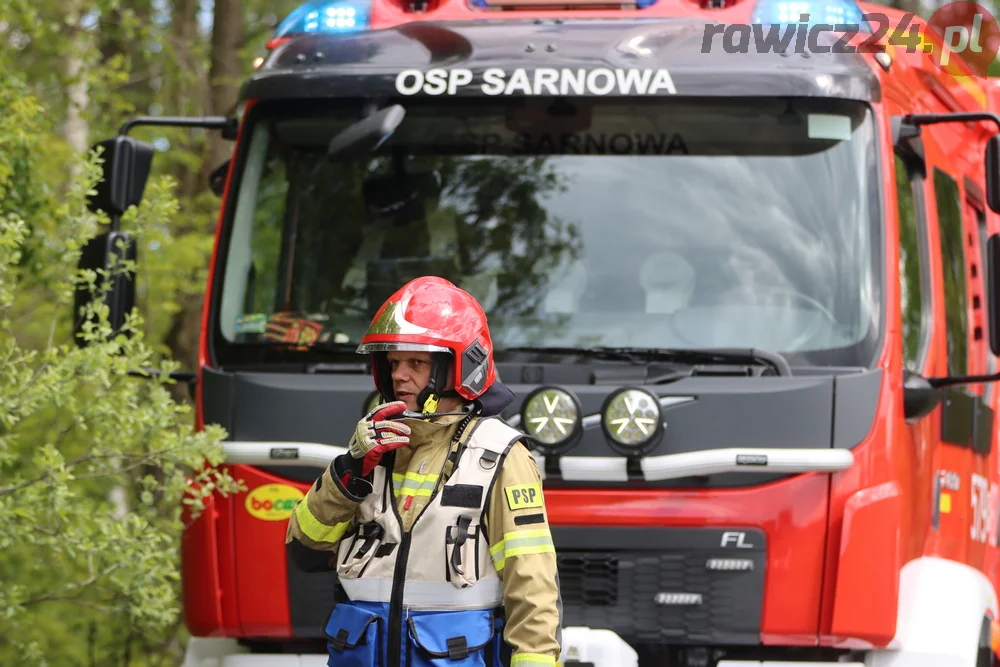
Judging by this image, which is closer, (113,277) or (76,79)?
(113,277)

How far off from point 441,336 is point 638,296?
155 centimetres

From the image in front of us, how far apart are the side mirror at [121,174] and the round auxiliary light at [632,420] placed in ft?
Answer: 6.51

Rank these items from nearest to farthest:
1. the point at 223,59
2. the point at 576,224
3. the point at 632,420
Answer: the point at 632,420 < the point at 576,224 < the point at 223,59

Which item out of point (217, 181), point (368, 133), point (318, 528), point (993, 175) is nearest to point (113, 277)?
point (368, 133)

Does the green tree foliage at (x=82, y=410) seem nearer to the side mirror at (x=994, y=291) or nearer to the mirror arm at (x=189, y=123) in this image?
the mirror arm at (x=189, y=123)

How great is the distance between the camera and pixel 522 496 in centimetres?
389

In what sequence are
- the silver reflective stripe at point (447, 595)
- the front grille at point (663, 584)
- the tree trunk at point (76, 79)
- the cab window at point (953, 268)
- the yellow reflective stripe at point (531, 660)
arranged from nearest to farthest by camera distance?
the yellow reflective stripe at point (531, 660)
the silver reflective stripe at point (447, 595)
the front grille at point (663, 584)
the cab window at point (953, 268)
the tree trunk at point (76, 79)

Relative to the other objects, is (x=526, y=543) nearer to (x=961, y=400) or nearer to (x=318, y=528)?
(x=318, y=528)

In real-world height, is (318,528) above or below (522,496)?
below

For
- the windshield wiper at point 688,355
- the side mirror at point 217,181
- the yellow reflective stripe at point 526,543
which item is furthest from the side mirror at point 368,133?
the yellow reflective stripe at point 526,543

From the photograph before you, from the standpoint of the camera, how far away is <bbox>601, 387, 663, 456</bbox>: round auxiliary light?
504 centimetres

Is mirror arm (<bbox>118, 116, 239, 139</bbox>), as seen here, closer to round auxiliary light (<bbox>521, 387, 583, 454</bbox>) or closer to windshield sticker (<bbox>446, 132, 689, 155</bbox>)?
windshield sticker (<bbox>446, 132, 689, 155</bbox>)

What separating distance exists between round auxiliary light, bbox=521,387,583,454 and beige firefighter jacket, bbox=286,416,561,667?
1.03 m

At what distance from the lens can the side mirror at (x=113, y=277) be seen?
566 cm
